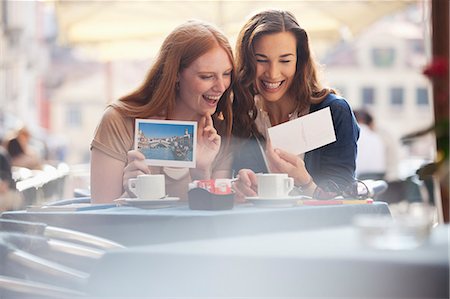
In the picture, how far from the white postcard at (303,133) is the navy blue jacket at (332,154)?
18mm

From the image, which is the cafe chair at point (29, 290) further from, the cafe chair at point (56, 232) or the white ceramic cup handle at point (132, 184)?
the white ceramic cup handle at point (132, 184)

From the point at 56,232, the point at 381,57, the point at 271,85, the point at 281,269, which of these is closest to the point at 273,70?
the point at 271,85

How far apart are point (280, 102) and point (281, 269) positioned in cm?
120

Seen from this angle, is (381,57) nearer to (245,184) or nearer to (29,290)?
(245,184)

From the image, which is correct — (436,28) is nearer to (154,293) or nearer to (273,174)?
(273,174)

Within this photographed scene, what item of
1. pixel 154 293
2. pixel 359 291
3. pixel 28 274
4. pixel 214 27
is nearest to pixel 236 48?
pixel 214 27

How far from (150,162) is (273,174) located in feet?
1.08

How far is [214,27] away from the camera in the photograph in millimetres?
2668

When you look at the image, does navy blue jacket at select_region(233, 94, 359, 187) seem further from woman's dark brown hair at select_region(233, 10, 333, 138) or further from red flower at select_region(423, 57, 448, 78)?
red flower at select_region(423, 57, 448, 78)

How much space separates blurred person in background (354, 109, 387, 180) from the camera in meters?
6.50

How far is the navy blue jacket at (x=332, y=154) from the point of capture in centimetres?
266

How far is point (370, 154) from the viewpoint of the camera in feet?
21.7

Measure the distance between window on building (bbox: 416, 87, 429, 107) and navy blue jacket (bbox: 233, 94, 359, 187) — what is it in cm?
20

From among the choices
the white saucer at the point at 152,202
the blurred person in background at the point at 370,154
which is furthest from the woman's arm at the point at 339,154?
the blurred person in background at the point at 370,154
